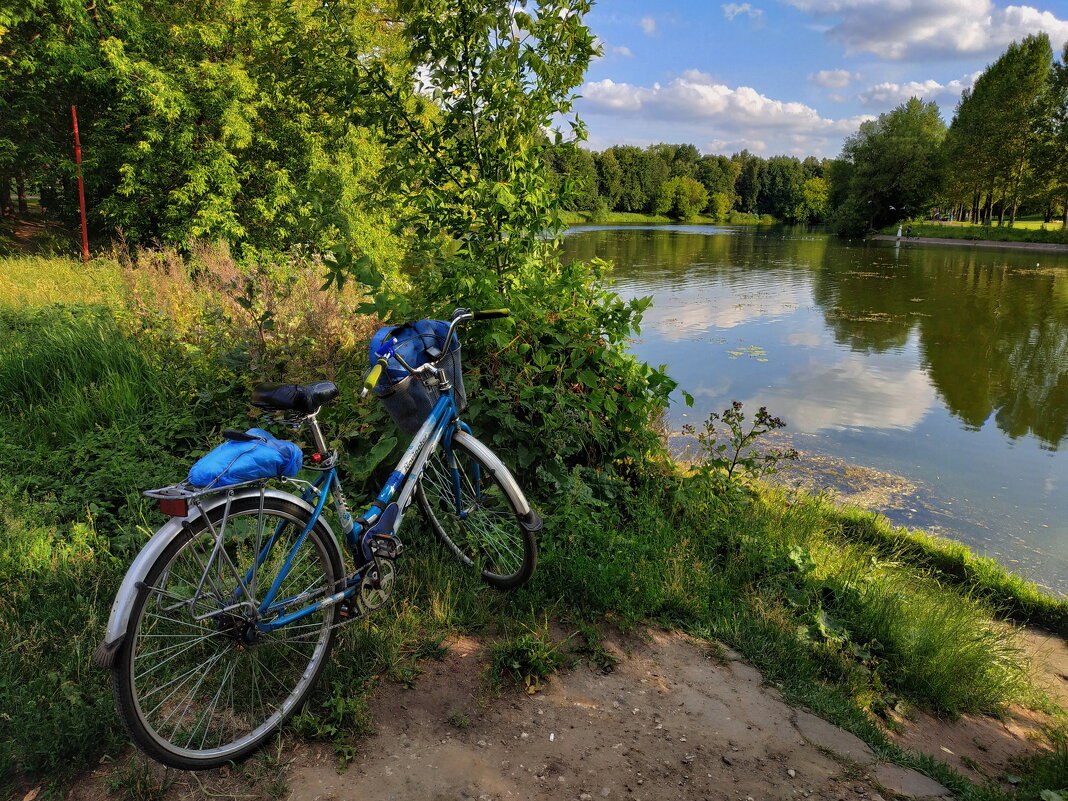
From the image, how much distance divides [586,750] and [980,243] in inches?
2165

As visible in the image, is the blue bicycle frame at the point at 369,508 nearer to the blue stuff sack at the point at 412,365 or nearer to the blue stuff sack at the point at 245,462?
the blue stuff sack at the point at 412,365

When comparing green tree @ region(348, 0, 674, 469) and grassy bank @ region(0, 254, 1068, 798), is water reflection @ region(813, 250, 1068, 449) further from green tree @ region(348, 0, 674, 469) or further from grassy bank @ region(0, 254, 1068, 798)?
green tree @ region(348, 0, 674, 469)

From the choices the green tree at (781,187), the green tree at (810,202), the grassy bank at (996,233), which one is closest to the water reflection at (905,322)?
the grassy bank at (996,233)

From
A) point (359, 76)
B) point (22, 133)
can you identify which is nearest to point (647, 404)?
point (359, 76)

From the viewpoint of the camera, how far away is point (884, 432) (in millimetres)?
10008

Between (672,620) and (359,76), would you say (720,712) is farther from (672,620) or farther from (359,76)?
(359,76)

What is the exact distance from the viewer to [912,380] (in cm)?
1298

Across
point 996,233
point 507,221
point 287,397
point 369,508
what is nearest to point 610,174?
point 996,233

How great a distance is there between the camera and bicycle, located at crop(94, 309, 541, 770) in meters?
2.12

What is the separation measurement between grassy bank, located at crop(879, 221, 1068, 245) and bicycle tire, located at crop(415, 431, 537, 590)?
50.8 meters

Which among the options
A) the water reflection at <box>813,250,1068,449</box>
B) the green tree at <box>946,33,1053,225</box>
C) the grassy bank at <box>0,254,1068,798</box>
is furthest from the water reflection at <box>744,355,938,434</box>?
the green tree at <box>946,33,1053,225</box>

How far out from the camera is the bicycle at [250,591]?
212cm

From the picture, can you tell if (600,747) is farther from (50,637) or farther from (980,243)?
(980,243)

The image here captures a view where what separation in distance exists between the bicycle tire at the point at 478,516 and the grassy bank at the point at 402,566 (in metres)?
0.14
